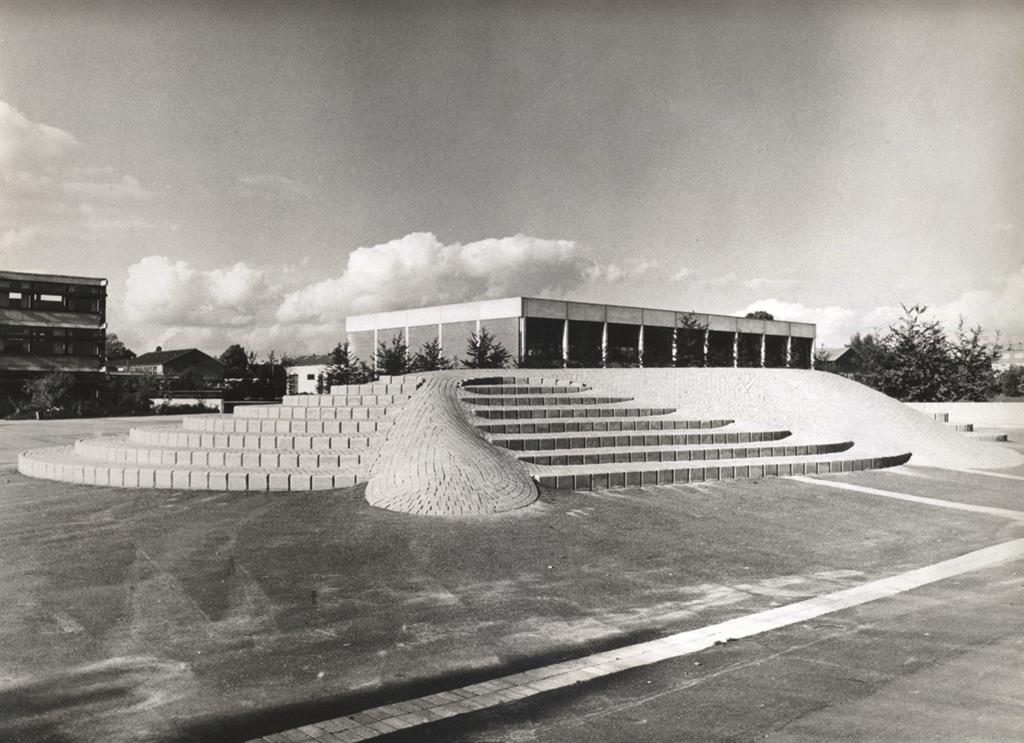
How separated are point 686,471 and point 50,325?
33.5 metres

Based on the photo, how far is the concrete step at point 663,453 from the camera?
10898 millimetres

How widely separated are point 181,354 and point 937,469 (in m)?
73.4

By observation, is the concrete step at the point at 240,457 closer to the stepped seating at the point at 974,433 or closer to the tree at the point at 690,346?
the stepped seating at the point at 974,433

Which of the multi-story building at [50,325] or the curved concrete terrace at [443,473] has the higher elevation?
the multi-story building at [50,325]

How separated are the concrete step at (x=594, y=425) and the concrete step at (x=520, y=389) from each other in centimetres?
260

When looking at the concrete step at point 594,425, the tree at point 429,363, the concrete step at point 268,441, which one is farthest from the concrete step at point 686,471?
the tree at point 429,363

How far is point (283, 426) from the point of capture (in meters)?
12.4

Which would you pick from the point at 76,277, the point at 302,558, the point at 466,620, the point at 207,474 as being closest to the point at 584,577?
the point at 466,620

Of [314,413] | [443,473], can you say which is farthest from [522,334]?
[443,473]

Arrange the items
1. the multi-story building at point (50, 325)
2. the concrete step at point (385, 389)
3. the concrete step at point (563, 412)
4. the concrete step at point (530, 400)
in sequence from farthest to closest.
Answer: the multi-story building at point (50, 325) → the concrete step at point (385, 389) → the concrete step at point (530, 400) → the concrete step at point (563, 412)

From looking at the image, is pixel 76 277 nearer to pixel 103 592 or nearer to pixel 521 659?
pixel 103 592

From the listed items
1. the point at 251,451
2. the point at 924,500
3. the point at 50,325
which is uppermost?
the point at 50,325

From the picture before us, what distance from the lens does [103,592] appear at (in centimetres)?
547

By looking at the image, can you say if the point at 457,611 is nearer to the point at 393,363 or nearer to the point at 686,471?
the point at 686,471
